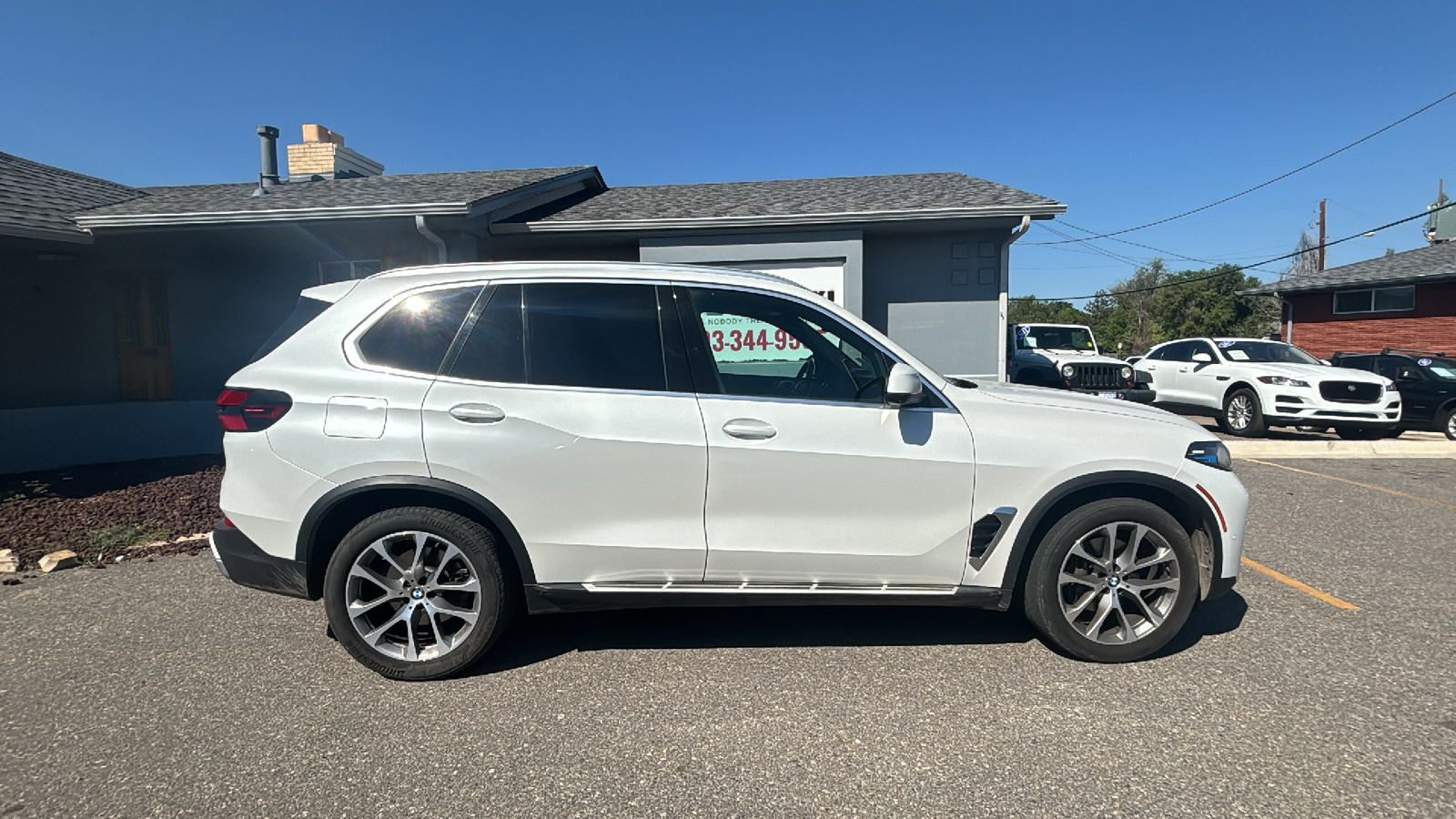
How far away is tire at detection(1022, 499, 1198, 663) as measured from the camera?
348cm

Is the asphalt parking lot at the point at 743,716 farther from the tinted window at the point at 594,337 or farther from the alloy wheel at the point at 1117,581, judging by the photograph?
the tinted window at the point at 594,337

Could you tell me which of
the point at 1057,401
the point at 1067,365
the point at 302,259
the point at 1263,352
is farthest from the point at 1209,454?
the point at 1263,352

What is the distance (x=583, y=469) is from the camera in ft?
11.0

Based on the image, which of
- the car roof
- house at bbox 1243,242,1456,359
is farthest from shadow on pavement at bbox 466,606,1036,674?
house at bbox 1243,242,1456,359

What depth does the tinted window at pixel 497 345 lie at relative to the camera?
3.46m

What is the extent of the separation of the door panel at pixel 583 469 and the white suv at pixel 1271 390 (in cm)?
1181

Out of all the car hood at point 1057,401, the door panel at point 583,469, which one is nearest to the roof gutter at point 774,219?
the car hood at point 1057,401

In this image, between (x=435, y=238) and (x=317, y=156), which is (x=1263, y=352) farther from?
(x=317, y=156)

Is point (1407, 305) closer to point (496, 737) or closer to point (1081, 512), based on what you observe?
point (1081, 512)

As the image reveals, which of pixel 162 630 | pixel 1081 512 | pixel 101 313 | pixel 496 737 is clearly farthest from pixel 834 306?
pixel 101 313

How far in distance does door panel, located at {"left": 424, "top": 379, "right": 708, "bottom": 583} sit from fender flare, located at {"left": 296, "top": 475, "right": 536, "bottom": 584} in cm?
3

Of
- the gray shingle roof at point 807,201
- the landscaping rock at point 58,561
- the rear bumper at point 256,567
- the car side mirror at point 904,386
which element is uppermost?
the gray shingle roof at point 807,201

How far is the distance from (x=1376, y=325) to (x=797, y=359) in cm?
2644

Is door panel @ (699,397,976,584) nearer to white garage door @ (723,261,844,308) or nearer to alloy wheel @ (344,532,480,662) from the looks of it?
alloy wheel @ (344,532,480,662)
